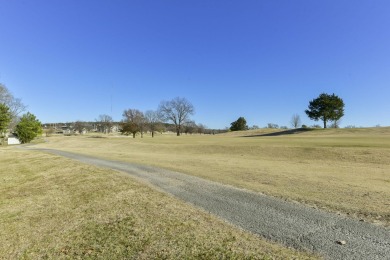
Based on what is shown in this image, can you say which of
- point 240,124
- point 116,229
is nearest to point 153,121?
point 240,124

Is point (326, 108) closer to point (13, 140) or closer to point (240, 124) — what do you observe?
point (240, 124)

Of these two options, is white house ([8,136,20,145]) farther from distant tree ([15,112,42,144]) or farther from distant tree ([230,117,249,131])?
distant tree ([230,117,249,131])

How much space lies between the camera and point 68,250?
5184 millimetres

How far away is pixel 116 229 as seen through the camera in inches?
237

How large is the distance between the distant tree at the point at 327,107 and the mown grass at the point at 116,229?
69.8 meters

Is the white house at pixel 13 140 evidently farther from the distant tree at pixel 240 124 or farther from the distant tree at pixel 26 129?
the distant tree at pixel 240 124

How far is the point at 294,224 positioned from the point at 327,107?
7122 cm

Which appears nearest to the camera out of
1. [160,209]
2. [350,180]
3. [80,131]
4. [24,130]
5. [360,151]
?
[160,209]

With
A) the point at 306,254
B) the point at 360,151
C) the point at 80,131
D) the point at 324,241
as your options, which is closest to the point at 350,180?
the point at 324,241

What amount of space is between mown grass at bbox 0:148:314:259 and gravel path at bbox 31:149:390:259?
0.51 meters

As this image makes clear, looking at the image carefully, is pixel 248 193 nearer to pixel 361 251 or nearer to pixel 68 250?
pixel 361 251

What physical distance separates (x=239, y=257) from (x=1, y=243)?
5.24 m

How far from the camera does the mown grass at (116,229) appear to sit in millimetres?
4812

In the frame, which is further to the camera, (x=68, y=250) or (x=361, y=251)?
(x=68, y=250)
